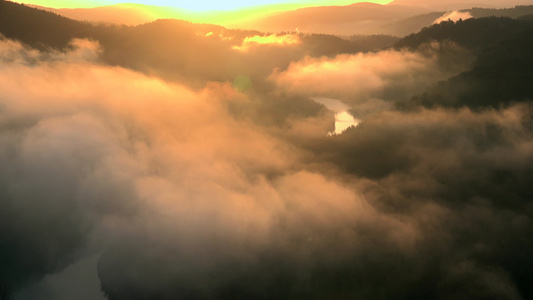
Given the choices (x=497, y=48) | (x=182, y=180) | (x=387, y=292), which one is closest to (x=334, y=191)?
(x=387, y=292)

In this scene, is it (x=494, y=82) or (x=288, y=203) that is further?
(x=494, y=82)

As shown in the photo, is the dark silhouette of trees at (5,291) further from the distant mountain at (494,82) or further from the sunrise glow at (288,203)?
the distant mountain at (494,82)

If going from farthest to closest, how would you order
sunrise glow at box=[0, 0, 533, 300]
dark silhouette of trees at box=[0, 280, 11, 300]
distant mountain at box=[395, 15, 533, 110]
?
distant mountain at box=[395, 15, 533, 110], dark silhouette of trees at box=[0, 280, 11, 300], sunrise glow at box=[0, 0, 533, 300]

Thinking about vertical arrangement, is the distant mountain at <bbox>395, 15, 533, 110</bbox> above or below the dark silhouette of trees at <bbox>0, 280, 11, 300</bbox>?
above

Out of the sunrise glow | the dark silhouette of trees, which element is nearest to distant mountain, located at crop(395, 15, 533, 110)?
the sunrise glow

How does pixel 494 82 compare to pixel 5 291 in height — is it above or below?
above

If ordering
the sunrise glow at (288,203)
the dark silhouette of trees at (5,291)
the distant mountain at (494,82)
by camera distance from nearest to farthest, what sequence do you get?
1. the sunrise glow at (288,203)
2. the dark silhouette of trees at (5,291)
3. the distant mountain at (494,82)

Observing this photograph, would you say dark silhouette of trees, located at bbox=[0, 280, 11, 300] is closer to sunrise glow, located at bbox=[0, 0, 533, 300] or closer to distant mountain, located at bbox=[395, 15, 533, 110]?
sunrise glow, located at bbox=[0, 0, 533, 300]

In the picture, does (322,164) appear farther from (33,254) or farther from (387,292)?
Answer: (33,254)

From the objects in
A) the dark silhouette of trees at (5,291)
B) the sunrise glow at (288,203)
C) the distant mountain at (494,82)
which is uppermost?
the distant mountain at (494,82)

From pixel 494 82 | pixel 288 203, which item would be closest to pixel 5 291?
pixel 288 203

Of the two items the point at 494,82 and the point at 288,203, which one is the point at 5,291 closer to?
the point at 288,203

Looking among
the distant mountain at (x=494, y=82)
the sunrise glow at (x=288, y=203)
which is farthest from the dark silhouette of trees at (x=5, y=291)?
the distant mountain at (x=494, y=82)
